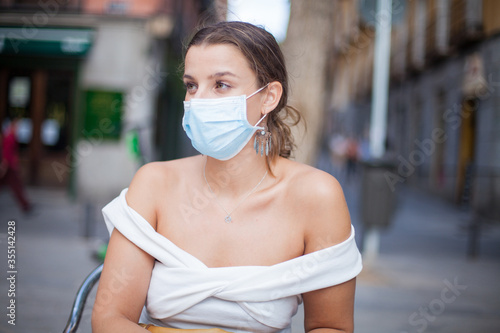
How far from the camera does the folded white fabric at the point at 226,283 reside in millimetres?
1618

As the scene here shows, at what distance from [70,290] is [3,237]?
3.18 meters

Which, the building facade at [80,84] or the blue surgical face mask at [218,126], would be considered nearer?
the blue surgical face mask at [218,126]

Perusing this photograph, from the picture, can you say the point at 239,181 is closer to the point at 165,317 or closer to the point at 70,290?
the point at 165,317

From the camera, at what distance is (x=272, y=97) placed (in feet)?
6.25

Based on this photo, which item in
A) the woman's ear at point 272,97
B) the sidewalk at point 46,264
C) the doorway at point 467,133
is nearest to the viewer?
the woman's ear at point 272,97

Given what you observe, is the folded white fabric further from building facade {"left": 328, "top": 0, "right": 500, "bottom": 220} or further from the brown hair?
building facade {"left": 328, "top": 0, "right": 500, "bottom": 220}

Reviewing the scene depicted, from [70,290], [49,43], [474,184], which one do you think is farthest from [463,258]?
[49,43]

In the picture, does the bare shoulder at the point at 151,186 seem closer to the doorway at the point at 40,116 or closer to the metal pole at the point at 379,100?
the metal pole at the point at 379,100

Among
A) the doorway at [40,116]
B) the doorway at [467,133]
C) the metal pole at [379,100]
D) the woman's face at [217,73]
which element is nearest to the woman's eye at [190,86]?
the woman's face at [217,73]

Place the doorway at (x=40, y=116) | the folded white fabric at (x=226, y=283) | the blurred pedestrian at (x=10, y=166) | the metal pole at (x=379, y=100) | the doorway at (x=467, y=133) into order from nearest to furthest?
the folded white fabric at (x=226, y=283), the metal pole at (x=379, y=100), the blurred pedestrian at (x=10, y=166), the doorway at (x=40, y=116), the doorway at (x=467, y=133)

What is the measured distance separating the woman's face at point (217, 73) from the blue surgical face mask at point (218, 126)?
0.10 ft

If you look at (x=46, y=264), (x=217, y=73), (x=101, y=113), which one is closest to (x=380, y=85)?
(x=46, y=264)

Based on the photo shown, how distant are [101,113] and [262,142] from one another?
10.6m

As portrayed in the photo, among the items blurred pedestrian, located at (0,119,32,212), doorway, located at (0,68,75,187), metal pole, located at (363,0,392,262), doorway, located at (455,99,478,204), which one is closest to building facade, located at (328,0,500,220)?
doorway, located at (455,99,478,204)
